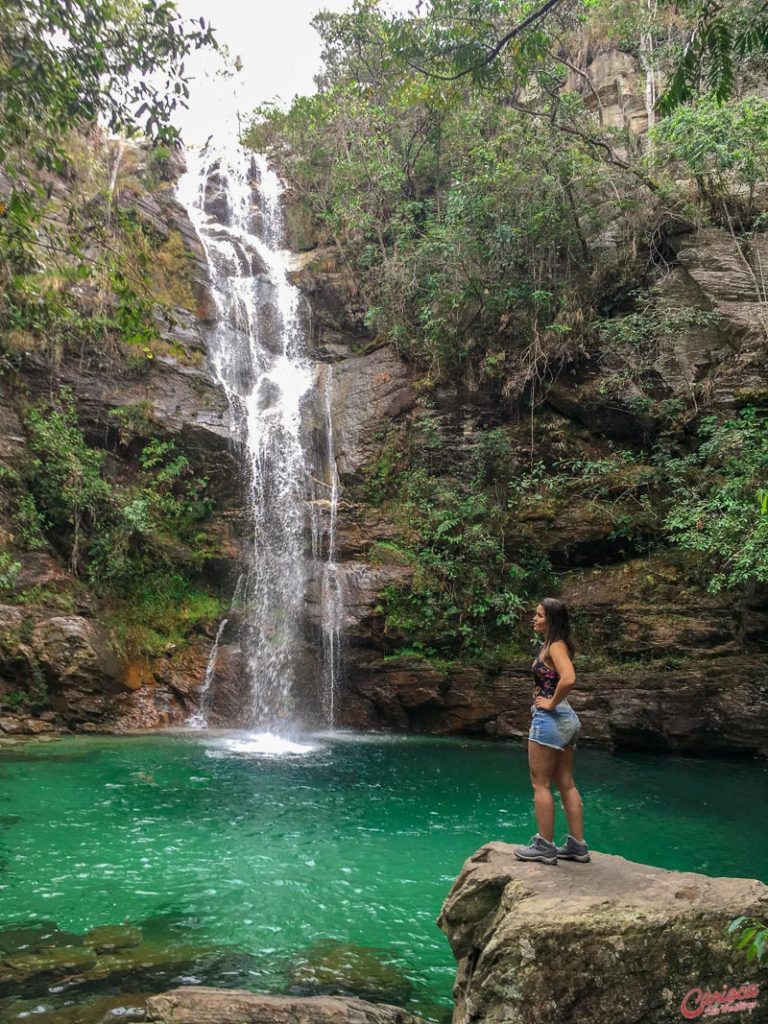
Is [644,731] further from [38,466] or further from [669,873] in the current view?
[38,466]

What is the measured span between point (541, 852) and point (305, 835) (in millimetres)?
3971

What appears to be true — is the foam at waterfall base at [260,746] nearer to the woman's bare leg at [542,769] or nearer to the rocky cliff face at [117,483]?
the rocky cliff face at [117,483]

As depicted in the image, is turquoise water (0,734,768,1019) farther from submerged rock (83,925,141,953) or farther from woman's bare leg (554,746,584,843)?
woman's bare leg (554,746,584,843)

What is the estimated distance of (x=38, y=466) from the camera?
14938 mm

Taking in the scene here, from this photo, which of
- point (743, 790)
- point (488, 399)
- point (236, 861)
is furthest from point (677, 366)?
point (236, 861)

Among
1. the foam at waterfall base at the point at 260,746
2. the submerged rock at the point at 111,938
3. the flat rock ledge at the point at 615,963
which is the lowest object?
the foam at waterfall base at the point at 260,746

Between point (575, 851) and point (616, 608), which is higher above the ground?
point (616, 608)

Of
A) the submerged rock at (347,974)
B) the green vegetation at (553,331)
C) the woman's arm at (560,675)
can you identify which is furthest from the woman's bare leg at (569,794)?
the green vegetation at (553,331)

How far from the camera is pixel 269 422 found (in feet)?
60.4

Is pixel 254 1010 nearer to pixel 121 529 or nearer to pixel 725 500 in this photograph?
pixel 725 500

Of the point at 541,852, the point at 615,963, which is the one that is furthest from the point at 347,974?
the point at 615,963

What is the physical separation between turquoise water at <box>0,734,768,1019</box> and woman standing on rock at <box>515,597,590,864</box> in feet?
4.20

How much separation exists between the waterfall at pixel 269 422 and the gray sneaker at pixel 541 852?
10.6 metres

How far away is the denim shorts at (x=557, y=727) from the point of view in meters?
4.46
